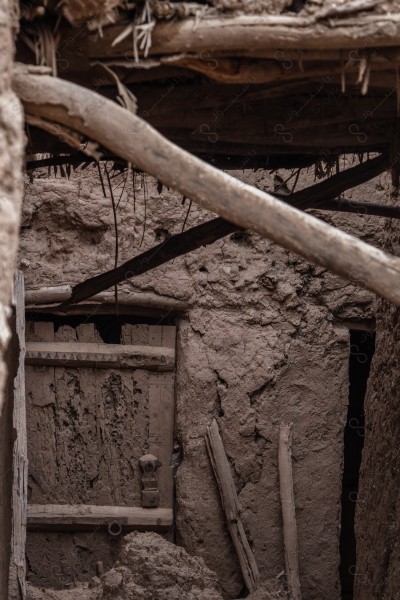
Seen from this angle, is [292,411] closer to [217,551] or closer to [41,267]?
[217,551]

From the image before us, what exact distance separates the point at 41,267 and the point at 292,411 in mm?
1830

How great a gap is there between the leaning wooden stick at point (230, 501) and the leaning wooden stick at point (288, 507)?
0.23 metres

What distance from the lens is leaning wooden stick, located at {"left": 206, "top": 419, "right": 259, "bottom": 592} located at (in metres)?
6.06

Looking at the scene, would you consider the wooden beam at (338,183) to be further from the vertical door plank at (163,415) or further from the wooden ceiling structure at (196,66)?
the vertical door plank at (163,415)

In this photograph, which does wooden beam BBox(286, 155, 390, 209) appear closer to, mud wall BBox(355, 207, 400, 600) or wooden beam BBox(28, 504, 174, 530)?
mud wall BBox(355, 207, 400, 600)

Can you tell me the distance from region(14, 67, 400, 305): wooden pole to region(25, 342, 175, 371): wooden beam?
12.7ft

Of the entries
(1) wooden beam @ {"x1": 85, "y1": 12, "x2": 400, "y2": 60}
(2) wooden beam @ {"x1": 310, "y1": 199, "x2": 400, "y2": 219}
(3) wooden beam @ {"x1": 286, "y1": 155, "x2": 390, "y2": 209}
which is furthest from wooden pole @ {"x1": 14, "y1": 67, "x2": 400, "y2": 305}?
(2) wooden beam @ {"x1": 310, "y1": 199, "x2": 400, "y2": 219}

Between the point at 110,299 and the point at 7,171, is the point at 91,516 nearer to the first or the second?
the point at 110,299

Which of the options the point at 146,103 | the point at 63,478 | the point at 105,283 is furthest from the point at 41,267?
the point at 146,103

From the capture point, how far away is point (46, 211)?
612 cm

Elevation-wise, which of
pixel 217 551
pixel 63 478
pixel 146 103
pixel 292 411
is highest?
pixel 146 103

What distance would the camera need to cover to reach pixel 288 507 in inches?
243

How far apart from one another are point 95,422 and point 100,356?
435 mm

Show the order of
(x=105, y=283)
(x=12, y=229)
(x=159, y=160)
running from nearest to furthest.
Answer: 1. (x=12, y=229)
2. (x=159, y=160)
3. (x=105, y=283)
